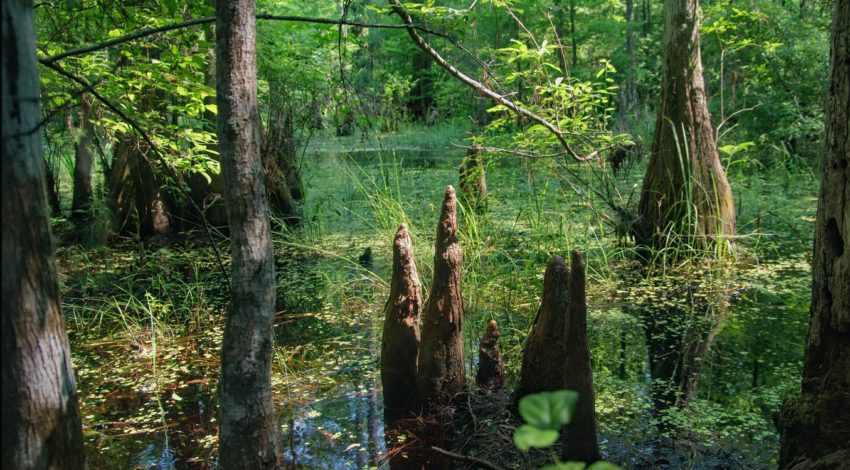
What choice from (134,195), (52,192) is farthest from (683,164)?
(52,192)

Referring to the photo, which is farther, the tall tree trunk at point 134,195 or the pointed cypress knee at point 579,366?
the tall tree trunk at point 134,195

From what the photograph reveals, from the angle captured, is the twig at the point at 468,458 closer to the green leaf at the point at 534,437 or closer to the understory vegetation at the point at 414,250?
the understory vegetation at the point at 414,250

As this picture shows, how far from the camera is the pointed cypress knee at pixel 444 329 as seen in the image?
3.62 m

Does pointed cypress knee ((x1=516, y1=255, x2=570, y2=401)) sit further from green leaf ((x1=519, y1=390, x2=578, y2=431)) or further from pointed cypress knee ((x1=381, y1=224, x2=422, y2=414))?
green leaf ((x1=519, y1=390, x2=578, y2=431))

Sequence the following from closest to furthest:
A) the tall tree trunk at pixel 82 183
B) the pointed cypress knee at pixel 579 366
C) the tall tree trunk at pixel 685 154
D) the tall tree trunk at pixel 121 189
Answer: the pointed cypress knee at pixel 579 366 → the tall tree trunk at pixel 685 154 → the tall tree trunk at pixel 82 183 → the tall tree trunk at pixel 121 189

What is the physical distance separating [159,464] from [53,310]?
1960mm

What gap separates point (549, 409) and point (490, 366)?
2796mm

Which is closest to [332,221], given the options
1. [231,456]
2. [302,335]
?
[302,335]

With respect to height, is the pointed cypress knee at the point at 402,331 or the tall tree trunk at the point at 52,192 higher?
Answer: the tall tree trunk at the point at 52,192

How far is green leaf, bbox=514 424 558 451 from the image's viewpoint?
3.31 ft

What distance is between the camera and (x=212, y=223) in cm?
858

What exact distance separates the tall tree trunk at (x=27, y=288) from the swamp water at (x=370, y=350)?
174 centimetres

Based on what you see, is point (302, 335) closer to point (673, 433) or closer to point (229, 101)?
point (673, 433)

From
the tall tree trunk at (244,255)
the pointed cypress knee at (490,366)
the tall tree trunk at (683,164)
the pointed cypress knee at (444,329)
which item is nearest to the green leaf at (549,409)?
the tall tree trunk at (244,255)
